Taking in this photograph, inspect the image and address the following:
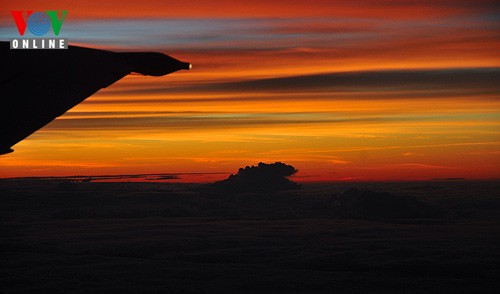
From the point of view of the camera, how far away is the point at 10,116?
6.91m

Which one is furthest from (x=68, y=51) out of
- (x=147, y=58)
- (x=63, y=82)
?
(x=147, y=58)

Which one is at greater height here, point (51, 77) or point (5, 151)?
point (51, 77)

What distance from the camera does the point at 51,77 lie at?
6723 mm

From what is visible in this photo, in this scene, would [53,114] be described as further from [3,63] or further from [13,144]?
[3,63]

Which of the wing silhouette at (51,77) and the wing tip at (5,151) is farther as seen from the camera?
the wing tip at (5,151)

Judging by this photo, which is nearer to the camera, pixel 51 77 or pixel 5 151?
pixel 51 77

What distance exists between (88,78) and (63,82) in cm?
26

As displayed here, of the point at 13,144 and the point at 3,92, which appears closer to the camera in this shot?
the point at 3,92

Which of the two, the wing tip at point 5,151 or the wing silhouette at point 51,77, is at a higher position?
the wing silhouette at point 51,77

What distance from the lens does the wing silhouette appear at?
6.51m

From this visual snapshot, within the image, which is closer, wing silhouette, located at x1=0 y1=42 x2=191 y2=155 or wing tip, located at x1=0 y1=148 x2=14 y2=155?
wing silhouette, located at x1=0 y1=42 x2=191 y2=155

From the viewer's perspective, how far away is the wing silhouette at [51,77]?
6.51 metres

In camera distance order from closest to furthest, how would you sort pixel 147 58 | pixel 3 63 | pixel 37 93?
pixel 3 63 → pixel 37 93 → pixel 147 58

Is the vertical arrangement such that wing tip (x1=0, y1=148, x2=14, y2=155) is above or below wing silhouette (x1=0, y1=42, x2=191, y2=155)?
below
